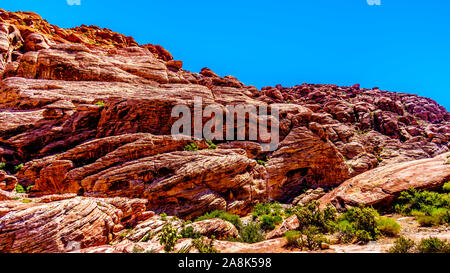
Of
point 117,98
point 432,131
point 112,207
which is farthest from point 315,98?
point 112,207

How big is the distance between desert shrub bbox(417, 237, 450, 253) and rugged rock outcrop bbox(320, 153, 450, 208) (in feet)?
21.1

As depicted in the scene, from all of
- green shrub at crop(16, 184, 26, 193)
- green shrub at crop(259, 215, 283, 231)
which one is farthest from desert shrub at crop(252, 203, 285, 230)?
green shrub at crop(16, 184, 26, 193)

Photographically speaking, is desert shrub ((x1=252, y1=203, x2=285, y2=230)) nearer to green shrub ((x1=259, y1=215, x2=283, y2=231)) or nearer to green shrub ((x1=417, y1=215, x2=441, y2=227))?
green shrub ((x1=259, y1=215, x2=283, y2=231))

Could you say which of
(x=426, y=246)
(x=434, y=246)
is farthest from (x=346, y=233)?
(x=434, y=246)

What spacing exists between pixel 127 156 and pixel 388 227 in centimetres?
1873

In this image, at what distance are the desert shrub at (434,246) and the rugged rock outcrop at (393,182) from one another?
21.1 ft

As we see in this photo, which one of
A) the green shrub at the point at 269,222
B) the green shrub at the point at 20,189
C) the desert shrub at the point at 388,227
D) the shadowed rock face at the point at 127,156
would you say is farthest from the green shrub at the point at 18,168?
the desert shrub at the point at 388,227

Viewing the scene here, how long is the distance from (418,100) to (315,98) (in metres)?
41.1

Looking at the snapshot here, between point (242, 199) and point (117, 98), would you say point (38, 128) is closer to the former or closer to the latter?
point (117, 98)

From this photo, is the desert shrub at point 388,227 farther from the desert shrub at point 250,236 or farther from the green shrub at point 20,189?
the green shrub at point 20,189

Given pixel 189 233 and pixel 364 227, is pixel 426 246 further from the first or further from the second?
pixel 189 233

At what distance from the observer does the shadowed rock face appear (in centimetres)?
991

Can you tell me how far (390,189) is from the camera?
36.6ft

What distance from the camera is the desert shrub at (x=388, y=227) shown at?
7207 millimetres
